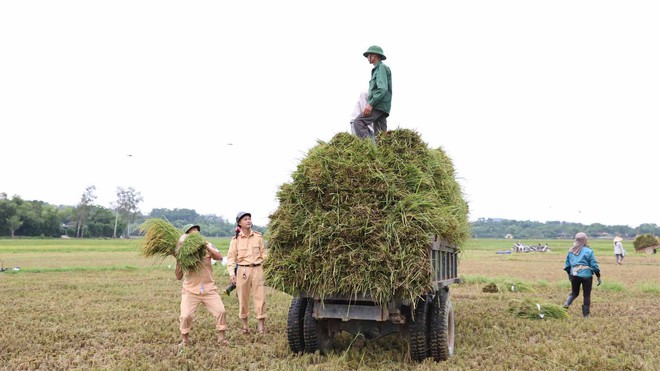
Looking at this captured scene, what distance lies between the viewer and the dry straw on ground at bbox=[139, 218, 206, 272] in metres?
7.22

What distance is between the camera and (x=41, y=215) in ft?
268

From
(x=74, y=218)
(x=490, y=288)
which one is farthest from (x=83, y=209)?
(x=490, y=288)

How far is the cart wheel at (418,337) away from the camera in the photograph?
6.21m

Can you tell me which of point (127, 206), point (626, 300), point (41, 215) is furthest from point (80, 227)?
point (626, 300)

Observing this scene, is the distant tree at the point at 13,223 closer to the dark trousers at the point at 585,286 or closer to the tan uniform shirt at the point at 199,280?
the tan uniform shirt at the point at 199,280

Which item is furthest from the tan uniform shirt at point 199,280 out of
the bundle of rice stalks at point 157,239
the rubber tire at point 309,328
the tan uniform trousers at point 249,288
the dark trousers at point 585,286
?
the dark trousers at point 585,286

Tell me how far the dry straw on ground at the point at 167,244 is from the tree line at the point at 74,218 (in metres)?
56.8

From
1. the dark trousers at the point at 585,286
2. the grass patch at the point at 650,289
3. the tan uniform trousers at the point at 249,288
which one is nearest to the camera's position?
the tan uniform trousers at the point at 249,288

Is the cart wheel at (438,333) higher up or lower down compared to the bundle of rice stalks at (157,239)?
lower down

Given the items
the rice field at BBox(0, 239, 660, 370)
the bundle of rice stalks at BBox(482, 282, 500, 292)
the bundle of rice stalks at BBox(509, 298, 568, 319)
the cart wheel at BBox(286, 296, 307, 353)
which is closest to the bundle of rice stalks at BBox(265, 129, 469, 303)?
the cart wheel at BBox(286, 296, 307, 353)

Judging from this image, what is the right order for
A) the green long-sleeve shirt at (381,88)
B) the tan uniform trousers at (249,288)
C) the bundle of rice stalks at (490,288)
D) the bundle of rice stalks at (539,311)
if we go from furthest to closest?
1. the bundle of rice stalks at (490,288)
2. the bundle of rice stalks at (539,311)
3. the tan uniform trousers at (249,288)
4. the green long-sleeve shirt at (381,88)

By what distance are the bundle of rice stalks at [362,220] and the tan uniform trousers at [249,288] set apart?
6.39 ft

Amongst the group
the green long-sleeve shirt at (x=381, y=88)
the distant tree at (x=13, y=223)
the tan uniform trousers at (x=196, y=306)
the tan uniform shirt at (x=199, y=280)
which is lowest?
the tan uniform trousers at (x=196, y=306)

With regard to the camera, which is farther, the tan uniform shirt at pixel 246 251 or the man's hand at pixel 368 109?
the tan uniform shirt at pixel 246 251
